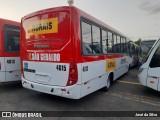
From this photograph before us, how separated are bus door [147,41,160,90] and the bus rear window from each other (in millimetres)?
5912

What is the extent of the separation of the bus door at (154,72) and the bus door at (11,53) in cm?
575

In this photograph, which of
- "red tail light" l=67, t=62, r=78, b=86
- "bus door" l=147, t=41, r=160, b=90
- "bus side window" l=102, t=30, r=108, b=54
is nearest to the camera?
"red tail light" l=67, t=62, r=78, b=86

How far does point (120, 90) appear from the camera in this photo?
813cm

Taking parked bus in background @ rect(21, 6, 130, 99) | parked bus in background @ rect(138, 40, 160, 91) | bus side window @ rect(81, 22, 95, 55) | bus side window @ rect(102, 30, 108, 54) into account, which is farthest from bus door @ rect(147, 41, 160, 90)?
bus side window @ rect(81, 22, 95, 55)

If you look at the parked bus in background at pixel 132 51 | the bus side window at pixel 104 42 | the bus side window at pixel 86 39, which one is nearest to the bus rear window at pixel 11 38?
the bus side window at pixel 86 39

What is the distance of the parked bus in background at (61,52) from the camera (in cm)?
501

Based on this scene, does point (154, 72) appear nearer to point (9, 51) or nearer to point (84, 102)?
point (84, 102)

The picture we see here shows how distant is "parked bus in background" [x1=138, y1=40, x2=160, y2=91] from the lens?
6.74m

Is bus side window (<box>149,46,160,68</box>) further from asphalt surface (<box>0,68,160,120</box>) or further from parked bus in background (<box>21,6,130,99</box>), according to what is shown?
parked bus in background (<box>21,6,130,99</box>)

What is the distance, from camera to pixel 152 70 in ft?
22.7

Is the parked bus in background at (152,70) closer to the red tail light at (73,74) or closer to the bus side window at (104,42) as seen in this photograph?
the bus side window at (104,42)

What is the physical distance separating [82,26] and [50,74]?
1826 mm

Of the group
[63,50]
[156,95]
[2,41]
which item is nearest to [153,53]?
[156,95]

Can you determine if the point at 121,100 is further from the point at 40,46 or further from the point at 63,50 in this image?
the point at 40,46
